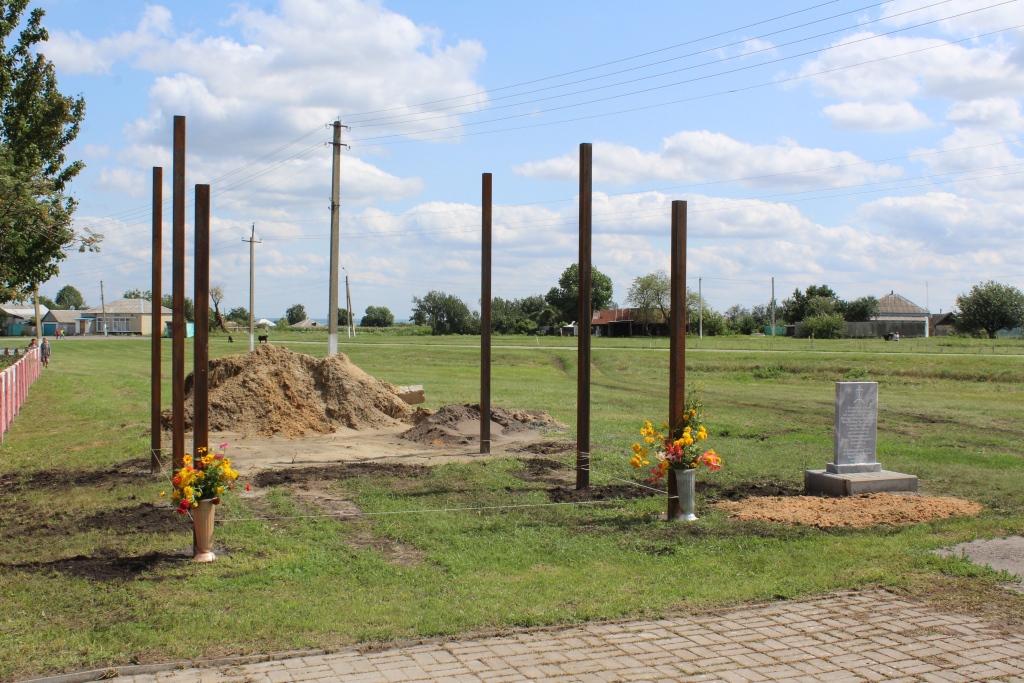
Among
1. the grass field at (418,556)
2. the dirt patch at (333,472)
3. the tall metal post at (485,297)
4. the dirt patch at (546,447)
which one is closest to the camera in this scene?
the grass field at (418,556)

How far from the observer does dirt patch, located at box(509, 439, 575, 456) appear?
1556 cm

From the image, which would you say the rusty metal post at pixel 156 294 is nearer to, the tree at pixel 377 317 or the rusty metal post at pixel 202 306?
the rusty metal post at pixel 202 306

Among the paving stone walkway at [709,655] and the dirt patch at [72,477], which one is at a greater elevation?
the paving stone walkway at [709,655]

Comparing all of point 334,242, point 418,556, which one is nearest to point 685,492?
point 418,556

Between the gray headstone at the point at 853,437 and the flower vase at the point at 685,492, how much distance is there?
2789 millimetres

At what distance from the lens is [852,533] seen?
8.88 m

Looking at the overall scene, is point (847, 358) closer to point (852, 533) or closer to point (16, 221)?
point (852, 533)

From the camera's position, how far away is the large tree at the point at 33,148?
12.0m

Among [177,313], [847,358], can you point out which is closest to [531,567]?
[177,313]

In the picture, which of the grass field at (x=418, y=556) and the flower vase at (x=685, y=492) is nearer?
the grass field at (x=418, y=556)

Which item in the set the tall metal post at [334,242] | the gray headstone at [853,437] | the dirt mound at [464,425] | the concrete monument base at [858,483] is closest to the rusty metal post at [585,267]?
the concrete monument base at [858,483]

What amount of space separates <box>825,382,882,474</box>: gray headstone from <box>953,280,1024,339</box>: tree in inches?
3433

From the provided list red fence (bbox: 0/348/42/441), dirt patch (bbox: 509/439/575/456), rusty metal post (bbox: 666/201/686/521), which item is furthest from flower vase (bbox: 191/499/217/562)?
red fence (bbox: 0/348/42/441)

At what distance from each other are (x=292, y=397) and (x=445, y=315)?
98.4 meters
